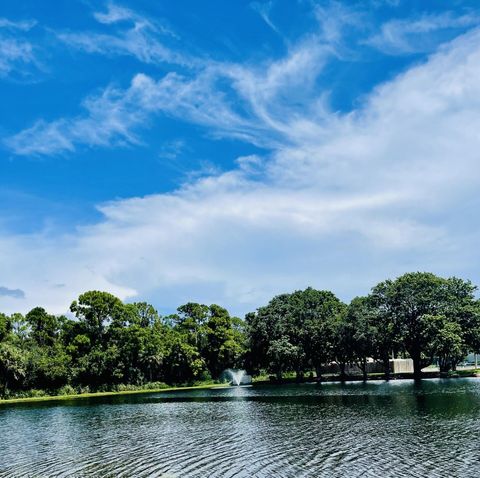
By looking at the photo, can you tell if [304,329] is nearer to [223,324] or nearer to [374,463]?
[223,324]

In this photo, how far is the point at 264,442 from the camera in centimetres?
3075

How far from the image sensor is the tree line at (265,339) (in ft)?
302

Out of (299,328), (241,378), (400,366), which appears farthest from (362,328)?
(241,378)

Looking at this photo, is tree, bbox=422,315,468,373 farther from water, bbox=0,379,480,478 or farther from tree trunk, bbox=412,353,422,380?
water, bbox=0,379,480,478

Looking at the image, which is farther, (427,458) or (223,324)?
(223,324)

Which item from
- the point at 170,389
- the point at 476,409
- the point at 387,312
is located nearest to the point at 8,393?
the point at 170,389

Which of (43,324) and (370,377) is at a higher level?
(43,324)

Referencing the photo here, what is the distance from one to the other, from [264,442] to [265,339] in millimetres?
79203

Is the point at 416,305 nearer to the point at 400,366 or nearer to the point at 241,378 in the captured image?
the point at 400,366

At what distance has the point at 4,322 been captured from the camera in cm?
9125

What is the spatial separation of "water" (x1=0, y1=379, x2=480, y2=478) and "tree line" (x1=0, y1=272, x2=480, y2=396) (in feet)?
145

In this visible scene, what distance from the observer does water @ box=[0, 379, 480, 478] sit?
23.4m

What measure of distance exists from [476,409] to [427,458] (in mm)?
18794

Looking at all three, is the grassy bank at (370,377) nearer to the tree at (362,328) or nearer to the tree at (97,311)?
the tree at (362,328)
